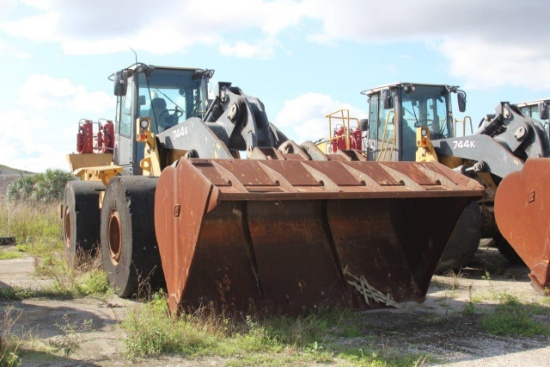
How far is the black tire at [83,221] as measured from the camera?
1038cm

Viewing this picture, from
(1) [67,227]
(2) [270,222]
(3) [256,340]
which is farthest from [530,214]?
(1) [67,227]

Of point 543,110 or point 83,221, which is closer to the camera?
point 83,221

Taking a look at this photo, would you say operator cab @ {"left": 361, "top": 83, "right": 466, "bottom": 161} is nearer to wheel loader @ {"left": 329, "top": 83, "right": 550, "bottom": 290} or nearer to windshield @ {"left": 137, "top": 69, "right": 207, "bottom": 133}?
wheel loader @ {"left": 329, "top": 83, "right": 550, "bottom": 290}

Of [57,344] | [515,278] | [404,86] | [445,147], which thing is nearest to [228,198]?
[57,344]

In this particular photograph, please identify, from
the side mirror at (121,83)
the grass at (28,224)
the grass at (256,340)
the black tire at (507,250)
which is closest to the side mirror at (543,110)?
the black tire at (507,250)

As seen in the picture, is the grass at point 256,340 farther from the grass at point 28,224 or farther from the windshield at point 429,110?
the grass at point 28,224

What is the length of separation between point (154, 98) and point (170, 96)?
0.25m

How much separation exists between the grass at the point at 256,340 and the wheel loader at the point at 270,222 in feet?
0.96

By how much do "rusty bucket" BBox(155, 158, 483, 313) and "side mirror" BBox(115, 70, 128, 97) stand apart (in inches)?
161

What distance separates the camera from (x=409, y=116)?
13.6 meters

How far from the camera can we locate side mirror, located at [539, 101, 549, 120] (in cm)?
1498

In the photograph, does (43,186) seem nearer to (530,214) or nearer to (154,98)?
(154,98)

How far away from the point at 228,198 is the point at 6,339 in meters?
2.05

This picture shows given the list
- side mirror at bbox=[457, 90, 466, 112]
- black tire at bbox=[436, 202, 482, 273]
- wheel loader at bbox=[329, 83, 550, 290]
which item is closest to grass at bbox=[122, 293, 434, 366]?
wheel loader at bbox=[329, 83, 550, 290]
